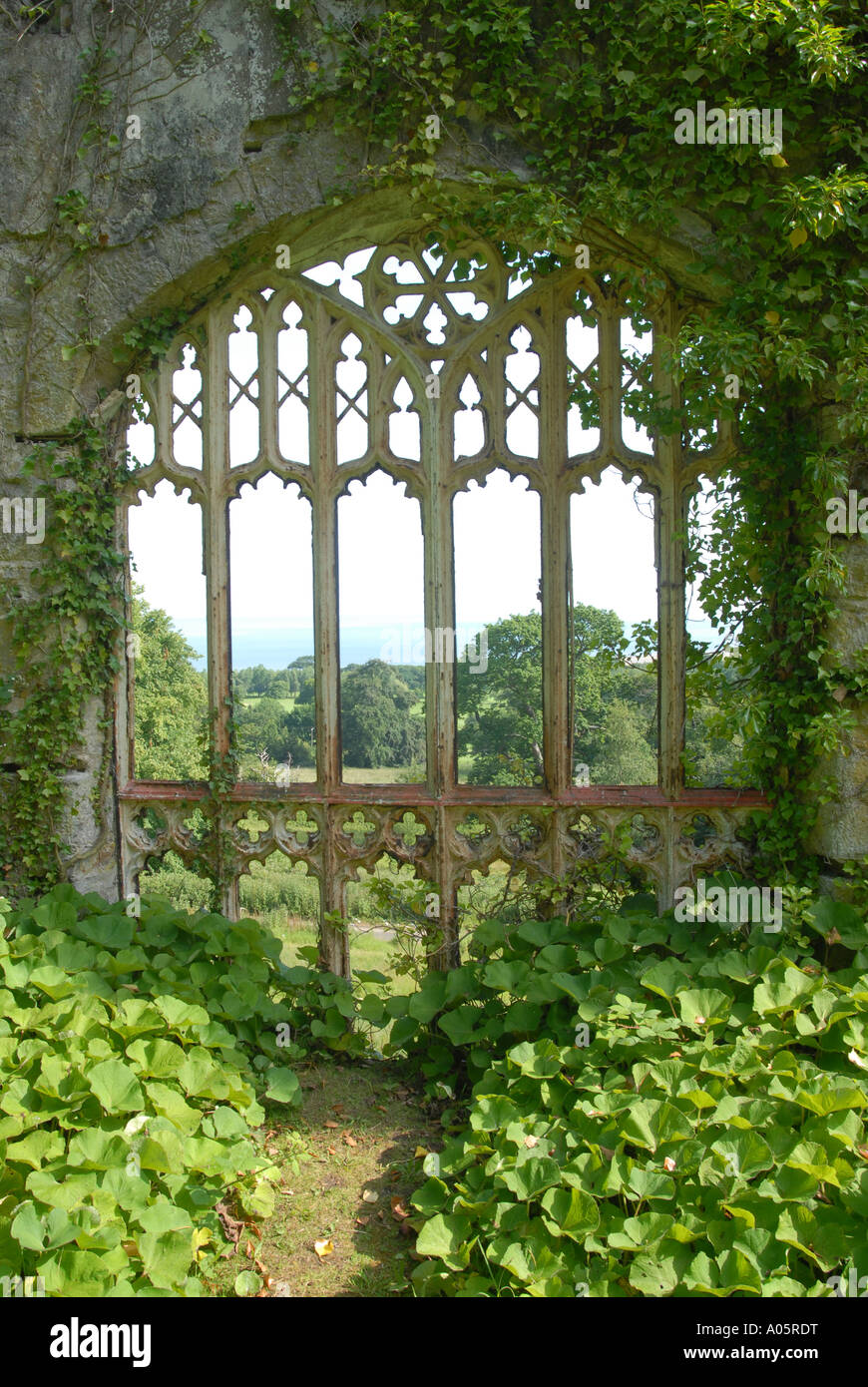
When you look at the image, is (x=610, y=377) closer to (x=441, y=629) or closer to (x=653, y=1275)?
(x=441, y=629)

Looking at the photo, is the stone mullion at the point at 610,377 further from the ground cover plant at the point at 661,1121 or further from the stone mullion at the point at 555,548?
the ground cover plant at the point at 661,1121

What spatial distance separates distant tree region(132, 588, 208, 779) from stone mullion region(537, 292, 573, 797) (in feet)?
5.63

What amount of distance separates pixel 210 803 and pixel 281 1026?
1106mm

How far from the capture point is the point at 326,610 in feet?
14.5

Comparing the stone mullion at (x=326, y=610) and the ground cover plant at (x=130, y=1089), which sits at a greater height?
the stone mullion at (x=326, y=610)

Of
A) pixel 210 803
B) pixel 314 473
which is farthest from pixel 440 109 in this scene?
pixel 210 803

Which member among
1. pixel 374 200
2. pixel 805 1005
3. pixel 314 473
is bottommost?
pixel 805 1005

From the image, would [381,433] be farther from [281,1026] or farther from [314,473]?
[281,1026]

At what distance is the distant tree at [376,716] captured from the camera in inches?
176

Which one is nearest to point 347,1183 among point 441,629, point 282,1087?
point 282,1087

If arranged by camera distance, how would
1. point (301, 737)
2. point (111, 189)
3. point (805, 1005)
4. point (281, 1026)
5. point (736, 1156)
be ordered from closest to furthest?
point (736, 1156) → point (805, 1005) → point (281, 1026) → point (111, 189) → point (301, 737)

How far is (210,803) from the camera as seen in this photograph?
4484 mm

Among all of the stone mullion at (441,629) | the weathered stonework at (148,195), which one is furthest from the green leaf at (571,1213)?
the weathered stonework at (148,195)

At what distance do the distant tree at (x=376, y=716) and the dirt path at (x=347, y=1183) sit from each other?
1.37m
